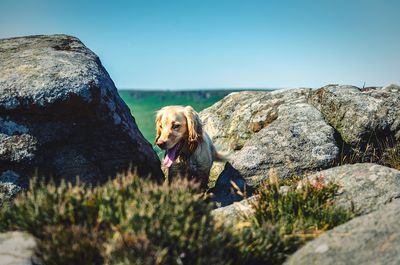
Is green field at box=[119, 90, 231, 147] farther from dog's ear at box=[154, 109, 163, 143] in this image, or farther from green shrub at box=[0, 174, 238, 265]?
green shrub at box=[0, 174, 238, 265]

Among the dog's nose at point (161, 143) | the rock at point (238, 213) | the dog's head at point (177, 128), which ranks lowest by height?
the rock at point (238, 213)

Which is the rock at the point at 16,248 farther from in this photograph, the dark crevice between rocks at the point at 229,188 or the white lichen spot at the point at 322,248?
the dark crevice between rocks at the point at 229,188

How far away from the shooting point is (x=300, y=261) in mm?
4125

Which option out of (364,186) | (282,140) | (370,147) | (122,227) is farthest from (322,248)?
(370,147)

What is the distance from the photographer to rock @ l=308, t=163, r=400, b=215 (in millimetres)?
5562

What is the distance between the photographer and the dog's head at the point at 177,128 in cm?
809

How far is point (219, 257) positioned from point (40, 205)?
5.81 ft

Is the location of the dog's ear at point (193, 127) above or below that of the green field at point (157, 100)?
above

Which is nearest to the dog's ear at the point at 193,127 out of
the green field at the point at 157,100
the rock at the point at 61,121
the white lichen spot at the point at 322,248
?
the rock at the point at 61,121

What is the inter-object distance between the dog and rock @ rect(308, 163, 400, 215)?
2.66 m

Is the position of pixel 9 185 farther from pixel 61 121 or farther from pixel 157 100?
pixel 157 100

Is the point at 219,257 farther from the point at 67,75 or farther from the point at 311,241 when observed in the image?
the point at 67,75

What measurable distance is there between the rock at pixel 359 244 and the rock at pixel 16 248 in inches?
94.2

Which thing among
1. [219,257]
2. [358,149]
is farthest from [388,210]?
[358,149]
